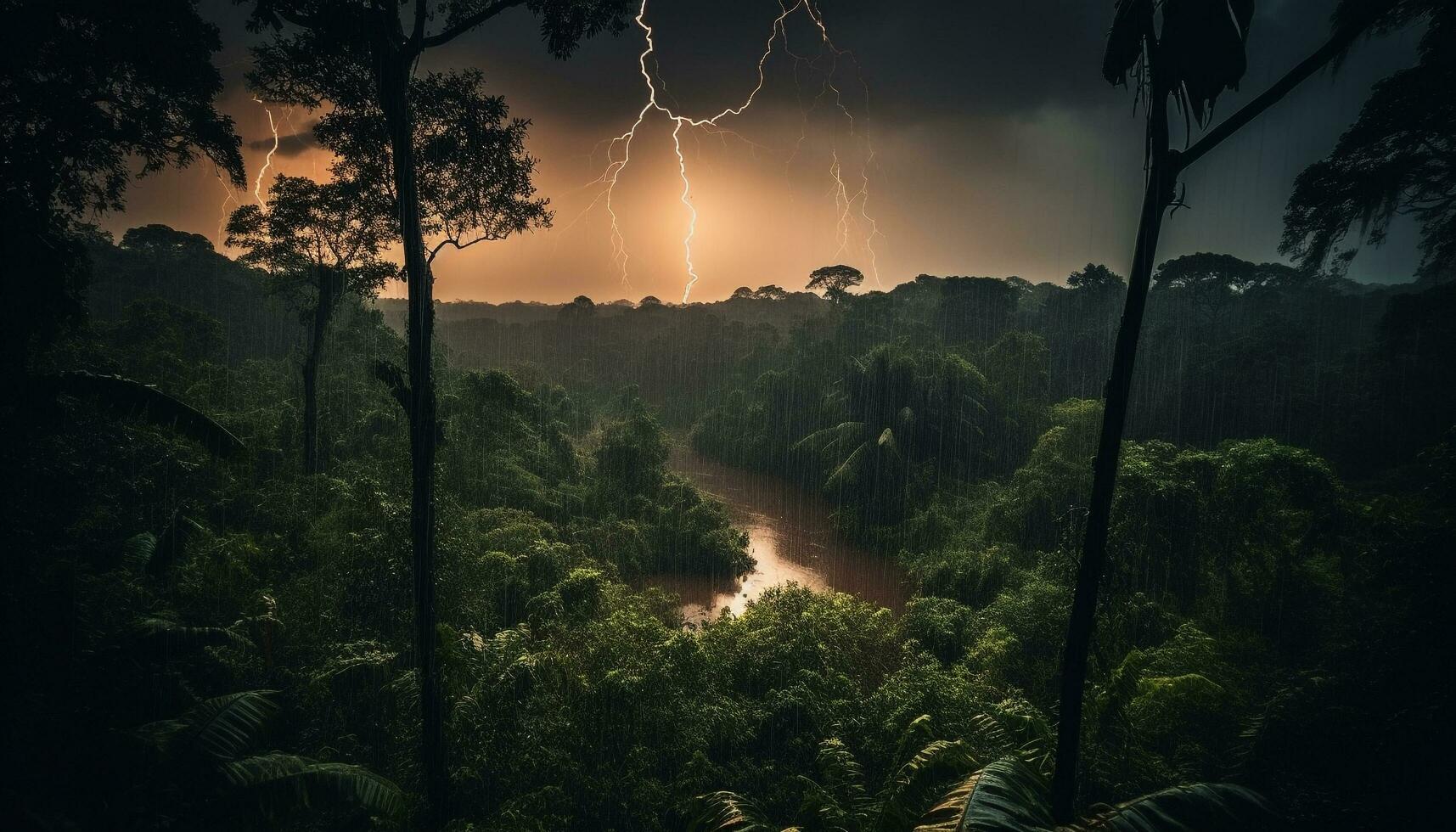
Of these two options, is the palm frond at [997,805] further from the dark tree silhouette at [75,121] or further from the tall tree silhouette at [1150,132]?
the dark tree silhouette at [75,121]

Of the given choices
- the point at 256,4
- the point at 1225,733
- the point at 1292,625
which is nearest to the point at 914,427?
the point at 1292,625

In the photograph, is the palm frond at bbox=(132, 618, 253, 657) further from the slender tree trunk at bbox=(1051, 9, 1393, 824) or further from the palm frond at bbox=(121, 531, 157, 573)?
the slender tree trunk at bbox=(1051, 9, 1393, 824)

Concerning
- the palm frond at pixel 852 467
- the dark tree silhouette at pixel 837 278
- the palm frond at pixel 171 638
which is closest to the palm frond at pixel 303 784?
the palm frond at pixel 171 638

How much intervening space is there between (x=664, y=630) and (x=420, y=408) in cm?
579

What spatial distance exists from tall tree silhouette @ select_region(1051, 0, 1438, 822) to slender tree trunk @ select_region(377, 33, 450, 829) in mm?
4677

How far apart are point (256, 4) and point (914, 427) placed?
20660 mm

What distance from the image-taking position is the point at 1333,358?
21844mm

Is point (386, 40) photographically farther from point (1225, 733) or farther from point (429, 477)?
point (1225, 733)

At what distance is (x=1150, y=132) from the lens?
8.76 feet

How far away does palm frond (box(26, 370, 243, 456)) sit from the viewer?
4.41m

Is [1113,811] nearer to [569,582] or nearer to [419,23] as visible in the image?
[419,23]

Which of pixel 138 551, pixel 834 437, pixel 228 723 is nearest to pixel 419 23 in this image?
pixel 228 723

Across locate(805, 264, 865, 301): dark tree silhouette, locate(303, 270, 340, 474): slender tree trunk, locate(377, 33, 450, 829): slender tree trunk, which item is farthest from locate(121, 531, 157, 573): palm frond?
locate(805, 264, 865, 301): dark tree silhouette

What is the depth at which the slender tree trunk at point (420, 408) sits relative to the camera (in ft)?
14.1
